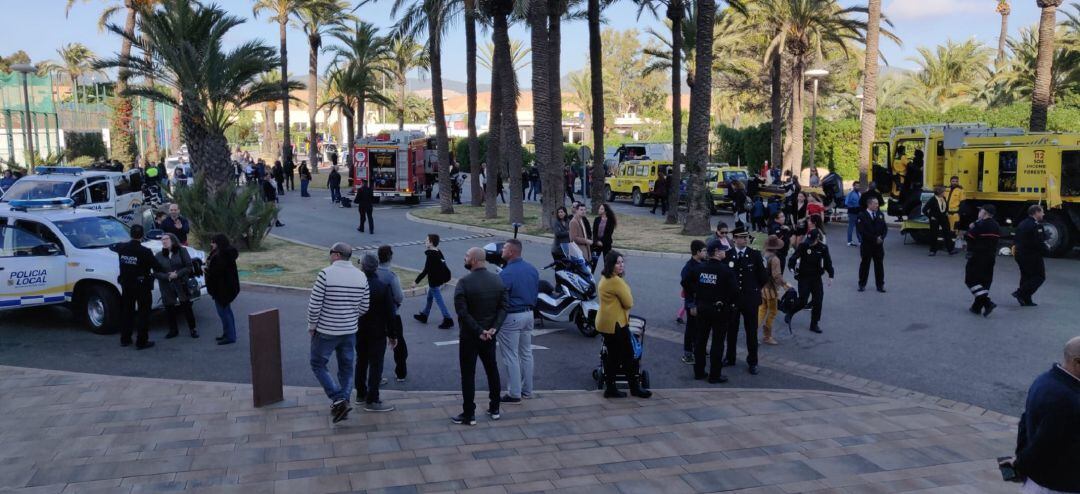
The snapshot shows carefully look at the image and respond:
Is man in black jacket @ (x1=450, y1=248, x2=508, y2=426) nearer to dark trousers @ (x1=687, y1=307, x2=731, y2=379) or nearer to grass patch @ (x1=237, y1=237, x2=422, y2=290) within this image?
dark trousers @ (x1=687, y1=307, x2=731, y2=379)

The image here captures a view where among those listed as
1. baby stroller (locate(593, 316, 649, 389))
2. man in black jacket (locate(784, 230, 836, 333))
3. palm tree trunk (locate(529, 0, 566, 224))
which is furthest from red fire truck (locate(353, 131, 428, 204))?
baby stroller (locate(593, 316, 649, 389))

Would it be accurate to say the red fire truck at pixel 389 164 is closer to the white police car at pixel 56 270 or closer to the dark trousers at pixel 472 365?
the white police car at pixel 56 270

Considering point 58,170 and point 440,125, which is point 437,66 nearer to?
point 440,125

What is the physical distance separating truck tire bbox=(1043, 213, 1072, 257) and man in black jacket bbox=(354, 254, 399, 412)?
16.2 meters

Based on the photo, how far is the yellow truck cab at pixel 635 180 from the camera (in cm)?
3272

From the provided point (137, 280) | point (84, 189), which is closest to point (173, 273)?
point (137, 280)

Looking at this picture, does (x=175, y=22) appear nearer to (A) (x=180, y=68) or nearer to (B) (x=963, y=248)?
(A) (x=180, y=68)

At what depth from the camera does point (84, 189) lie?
19719 mm

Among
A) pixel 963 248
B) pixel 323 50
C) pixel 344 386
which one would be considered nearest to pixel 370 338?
pixel 344 386

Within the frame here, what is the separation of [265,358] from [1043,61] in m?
24.1

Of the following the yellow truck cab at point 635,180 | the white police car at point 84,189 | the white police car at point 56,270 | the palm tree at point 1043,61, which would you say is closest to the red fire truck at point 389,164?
the yellow truck cab at point 635,180

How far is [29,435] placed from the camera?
24.1 feet

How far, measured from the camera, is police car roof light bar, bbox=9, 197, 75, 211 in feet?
40.3

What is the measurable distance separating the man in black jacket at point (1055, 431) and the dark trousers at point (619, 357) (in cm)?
423
